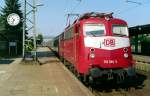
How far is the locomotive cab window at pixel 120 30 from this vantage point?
17.3m

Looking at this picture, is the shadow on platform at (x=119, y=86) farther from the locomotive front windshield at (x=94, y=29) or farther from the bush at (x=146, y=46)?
the bush at (x=146, y=46)

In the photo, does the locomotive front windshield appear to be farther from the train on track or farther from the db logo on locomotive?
the db logo on locomotive

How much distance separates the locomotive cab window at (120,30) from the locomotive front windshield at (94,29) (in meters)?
0.48

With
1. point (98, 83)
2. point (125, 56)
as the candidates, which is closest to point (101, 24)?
point (125, 56)

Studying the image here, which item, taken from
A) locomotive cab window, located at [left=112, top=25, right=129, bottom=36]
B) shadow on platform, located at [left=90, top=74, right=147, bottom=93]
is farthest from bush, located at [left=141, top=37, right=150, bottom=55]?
locomotive cab window, located at [left=112, top=25, right=129, bottom=36]

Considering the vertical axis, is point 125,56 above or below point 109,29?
below

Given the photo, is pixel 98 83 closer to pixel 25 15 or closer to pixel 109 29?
pixel 109 29

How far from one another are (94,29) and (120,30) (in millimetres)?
1090

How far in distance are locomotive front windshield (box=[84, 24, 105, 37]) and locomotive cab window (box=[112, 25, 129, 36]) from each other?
0.48 m

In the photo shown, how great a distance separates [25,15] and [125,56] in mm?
22382

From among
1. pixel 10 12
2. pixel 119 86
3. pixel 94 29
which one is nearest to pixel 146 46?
pixel 10 12

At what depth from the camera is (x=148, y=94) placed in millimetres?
16625

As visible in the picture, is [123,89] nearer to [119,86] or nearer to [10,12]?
[119,86]

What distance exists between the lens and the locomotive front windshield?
1722cm
